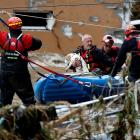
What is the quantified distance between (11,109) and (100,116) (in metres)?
1.07

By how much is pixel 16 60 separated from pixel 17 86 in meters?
0.35

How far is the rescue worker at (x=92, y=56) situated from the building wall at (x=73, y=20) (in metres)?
5.31

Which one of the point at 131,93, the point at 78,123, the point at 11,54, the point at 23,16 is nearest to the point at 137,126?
the point at 131,93

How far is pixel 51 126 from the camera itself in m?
6.29

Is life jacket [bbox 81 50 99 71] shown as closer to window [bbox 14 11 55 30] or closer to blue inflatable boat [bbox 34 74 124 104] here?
blue inflatable boat [bbox 34 74 124 104]

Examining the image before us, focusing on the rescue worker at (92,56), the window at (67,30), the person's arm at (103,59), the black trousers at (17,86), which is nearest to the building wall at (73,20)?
the window at (67,30)

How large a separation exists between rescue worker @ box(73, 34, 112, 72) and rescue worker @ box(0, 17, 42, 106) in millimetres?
1640

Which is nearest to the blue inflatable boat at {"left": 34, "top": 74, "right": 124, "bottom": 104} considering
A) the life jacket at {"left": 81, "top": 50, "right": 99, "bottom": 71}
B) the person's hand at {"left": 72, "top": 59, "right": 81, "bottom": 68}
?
the person's hand at {"left": 72, "top": 59, "right": 81, "bottom": 68}

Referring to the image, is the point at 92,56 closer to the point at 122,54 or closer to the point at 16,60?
the point at 122,54

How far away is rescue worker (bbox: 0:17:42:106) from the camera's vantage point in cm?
855

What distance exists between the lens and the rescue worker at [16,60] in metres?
8.55

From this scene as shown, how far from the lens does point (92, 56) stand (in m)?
10.3

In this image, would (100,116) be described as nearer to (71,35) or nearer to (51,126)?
(51,126)

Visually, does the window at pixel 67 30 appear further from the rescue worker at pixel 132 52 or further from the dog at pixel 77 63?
the rescue worker at pixel 132 52
